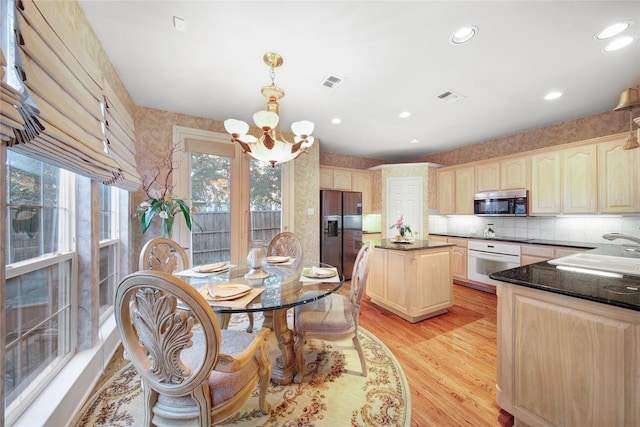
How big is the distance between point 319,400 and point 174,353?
108 cm

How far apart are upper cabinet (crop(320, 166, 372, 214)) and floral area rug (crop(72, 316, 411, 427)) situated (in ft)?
10.5

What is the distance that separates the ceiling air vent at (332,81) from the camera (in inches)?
86.4

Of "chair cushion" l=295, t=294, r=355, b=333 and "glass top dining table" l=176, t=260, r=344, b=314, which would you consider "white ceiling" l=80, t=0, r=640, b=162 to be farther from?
"chair cushion" l=295, t=294, r=355, b=333

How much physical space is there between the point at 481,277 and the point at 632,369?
3050 mm

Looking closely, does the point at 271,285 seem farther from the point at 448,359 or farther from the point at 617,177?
the point at 617,177

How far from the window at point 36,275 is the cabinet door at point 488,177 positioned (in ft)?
16.5

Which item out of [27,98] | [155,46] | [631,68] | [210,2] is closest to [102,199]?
[155,46]

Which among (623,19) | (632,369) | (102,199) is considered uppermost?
(623,19)

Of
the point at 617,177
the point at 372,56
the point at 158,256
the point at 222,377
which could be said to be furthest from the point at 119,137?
the point at 617,177

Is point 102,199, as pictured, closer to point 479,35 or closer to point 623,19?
point 479,35

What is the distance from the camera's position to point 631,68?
6.75 feet

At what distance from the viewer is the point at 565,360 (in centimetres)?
116

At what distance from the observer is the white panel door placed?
4625 millimetres

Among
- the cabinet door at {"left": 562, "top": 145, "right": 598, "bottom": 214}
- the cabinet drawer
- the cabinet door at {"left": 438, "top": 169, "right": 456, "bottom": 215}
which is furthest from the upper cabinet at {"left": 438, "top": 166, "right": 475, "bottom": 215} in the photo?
the cabinet door at {"left": 562, "top": 145, "right": 598, "bottom": 214}
